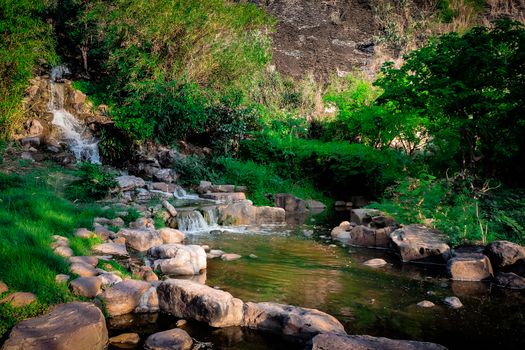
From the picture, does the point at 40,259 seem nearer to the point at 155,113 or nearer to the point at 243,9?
the point at 155,113

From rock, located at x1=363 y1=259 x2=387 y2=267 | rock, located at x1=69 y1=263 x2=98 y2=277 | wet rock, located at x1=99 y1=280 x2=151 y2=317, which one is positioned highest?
rock, located at x1=69 y1=263 x2=98 y2=277

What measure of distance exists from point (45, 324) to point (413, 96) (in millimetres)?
9756

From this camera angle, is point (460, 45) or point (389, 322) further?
point (460, 45)

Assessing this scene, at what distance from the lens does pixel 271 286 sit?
19.8 ft

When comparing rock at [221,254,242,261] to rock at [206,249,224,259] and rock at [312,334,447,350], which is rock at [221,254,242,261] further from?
rock at [312,334,447,350]

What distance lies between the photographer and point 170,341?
4039 millimetres

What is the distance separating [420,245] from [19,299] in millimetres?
6472

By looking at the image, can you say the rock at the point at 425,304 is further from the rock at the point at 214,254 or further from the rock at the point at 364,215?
the rock at the point at 364,215

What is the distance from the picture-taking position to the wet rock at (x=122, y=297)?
4.73 meters

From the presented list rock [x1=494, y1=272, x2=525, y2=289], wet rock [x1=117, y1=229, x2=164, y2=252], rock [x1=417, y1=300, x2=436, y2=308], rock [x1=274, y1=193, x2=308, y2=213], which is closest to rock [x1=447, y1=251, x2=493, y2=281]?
rock [x1=494, y1=272, x2=525, y2=289]

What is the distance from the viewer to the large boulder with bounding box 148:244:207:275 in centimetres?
639

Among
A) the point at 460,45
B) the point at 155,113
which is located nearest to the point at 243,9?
the point at 155,113

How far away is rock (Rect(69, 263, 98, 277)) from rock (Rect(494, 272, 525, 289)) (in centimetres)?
594

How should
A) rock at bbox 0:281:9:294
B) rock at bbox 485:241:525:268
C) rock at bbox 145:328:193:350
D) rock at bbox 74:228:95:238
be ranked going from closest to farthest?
rock at bbox 145:328:193:350, rock at bbox 0:281:9:294, rock at bbox 74:228:95:238, rock at bbox 485:241:525:268
